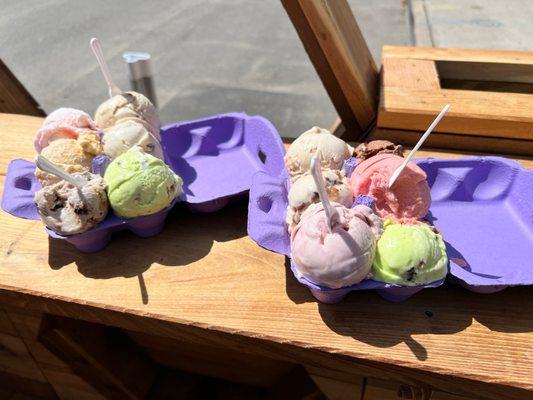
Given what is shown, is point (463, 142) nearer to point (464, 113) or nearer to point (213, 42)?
point (464, 113)

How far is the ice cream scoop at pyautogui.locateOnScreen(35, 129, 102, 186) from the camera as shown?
1.07m

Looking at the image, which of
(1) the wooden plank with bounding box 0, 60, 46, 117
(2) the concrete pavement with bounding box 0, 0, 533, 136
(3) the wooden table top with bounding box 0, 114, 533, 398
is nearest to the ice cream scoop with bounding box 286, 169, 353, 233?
(3) the wooden table top with bounding box 0, 114, 533, 398

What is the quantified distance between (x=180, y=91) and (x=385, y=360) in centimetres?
296

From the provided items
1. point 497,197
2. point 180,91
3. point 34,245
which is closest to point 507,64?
point 497,197

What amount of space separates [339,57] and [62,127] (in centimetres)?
85

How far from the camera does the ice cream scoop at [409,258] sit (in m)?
0.85

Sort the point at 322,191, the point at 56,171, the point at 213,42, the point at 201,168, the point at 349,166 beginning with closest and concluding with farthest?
the point at 322,191, the point at 56,171, the point at 349,166, the point at 201,168, the point at 213,42

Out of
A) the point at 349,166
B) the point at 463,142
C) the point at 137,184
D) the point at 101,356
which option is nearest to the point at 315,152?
the point at 349,166

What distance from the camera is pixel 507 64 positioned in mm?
1688

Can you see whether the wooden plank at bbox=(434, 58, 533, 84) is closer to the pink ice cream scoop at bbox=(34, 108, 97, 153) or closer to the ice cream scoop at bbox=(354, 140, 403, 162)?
the ice cream scoop at bbox=(354, 140, 403, 162)

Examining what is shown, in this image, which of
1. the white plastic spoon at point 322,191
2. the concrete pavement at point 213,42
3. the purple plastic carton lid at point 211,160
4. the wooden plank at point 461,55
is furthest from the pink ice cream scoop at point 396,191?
the concrete pavement at point 213,42

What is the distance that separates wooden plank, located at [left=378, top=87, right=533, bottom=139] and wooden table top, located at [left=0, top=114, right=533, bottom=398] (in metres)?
0.62

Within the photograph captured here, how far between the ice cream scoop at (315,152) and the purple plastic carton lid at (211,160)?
0.14m

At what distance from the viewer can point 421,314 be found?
94 centimetres
